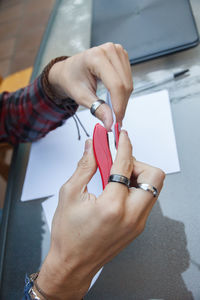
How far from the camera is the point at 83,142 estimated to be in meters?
0.57

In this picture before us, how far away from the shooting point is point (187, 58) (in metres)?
0.56

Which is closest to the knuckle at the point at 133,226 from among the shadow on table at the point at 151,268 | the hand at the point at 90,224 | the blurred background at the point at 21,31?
the hand at the point at 90,224

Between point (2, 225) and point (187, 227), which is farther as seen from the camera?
point (2, 225)

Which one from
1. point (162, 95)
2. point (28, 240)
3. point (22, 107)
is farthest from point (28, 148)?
point (162, 95)

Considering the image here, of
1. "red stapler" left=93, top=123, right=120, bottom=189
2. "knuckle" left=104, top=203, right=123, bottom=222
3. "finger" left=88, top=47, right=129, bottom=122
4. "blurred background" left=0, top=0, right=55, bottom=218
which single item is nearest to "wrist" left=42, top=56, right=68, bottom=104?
"finger" left=88, top=47, right=129, bottom=122

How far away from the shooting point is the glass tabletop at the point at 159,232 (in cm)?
40

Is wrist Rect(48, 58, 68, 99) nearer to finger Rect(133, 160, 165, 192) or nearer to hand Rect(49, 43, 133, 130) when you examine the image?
hand Rect(49, 43, 133, 130)

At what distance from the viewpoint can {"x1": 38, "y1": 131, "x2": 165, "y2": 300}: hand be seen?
31 cm

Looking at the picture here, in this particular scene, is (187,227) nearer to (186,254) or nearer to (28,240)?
(186,254)

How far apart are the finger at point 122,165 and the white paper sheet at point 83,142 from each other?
0.16 meters

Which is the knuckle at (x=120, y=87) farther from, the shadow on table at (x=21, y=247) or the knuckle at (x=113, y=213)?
the shadow on table at (x=21, y=247)

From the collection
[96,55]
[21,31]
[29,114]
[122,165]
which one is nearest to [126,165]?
[122,165]

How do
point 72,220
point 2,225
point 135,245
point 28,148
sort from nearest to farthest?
1. point 72,220
2. point 135,245
3. point 2,225
4. point 28,148

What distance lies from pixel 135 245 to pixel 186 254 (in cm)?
8
